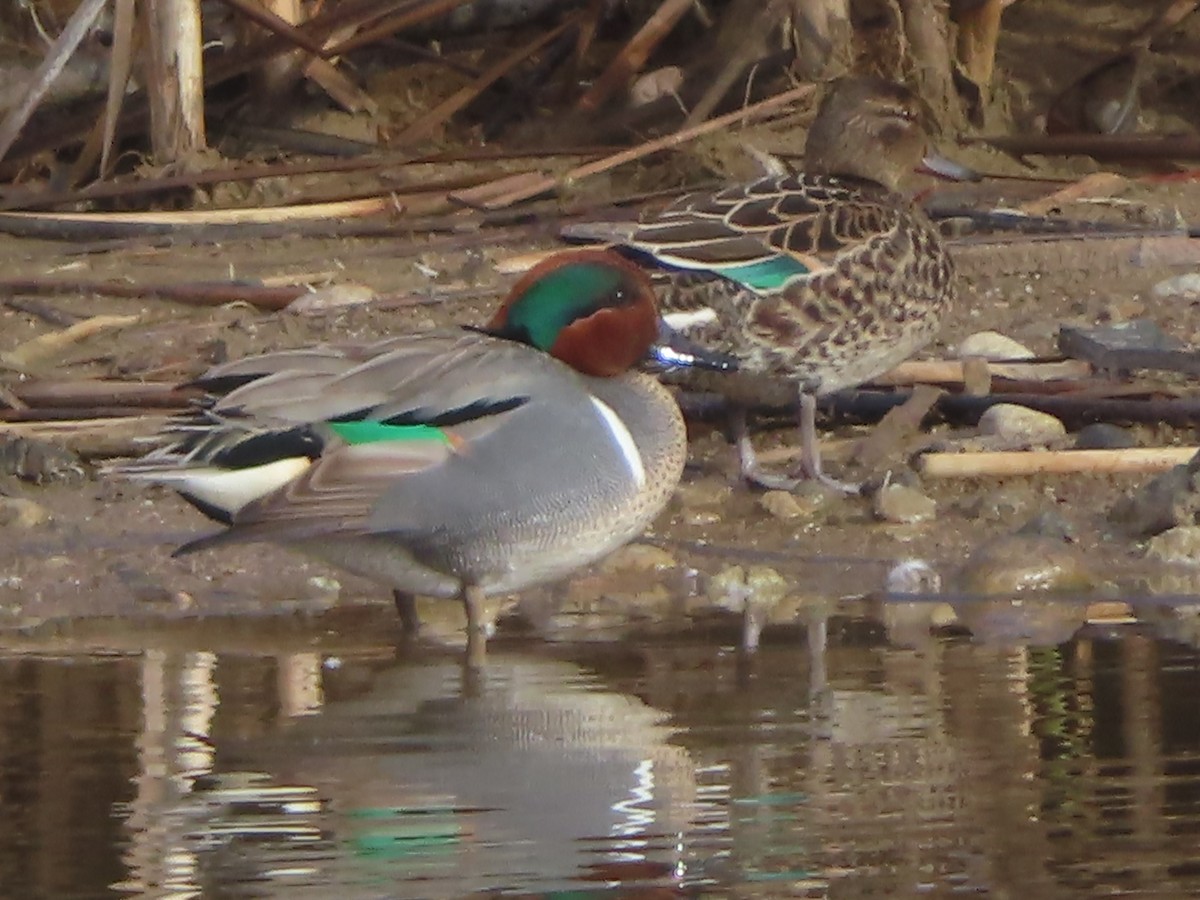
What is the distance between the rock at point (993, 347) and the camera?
6834mm

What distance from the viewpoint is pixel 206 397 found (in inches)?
191

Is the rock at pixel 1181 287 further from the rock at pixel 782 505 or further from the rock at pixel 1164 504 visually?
the rock at pixel 782 505

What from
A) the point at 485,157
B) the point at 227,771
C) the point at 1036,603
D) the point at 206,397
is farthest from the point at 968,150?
the point at 227,771

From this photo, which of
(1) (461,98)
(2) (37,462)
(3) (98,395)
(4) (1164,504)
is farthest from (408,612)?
(1) (461,98)

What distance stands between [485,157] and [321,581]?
3.56 metres

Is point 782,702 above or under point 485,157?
under

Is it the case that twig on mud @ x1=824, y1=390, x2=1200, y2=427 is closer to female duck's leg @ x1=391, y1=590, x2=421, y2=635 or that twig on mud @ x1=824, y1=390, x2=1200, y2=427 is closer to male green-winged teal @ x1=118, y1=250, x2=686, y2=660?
male green-winged teal @ x1=118, y1=250, x2=686, y2=660

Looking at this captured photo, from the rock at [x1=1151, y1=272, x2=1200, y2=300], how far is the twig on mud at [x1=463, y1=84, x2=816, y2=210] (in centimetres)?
177

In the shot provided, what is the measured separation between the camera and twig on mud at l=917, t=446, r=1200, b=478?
19.5ft

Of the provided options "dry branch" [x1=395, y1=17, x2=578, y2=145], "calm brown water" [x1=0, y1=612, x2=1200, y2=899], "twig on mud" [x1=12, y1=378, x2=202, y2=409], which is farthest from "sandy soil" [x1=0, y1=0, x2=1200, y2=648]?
"calm brown water" [x1=0, y1=612, x2=1200, y2=899]

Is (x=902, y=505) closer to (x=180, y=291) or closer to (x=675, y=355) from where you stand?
(x=675, y=355)

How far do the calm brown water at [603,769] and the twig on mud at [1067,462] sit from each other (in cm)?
128

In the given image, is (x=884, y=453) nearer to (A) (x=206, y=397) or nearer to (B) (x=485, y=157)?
(A) (x=206, y=397)

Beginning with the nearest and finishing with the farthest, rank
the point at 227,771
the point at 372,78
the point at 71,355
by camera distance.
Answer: the point at 227,771 < the point at 71,355 < the point at 372,78
